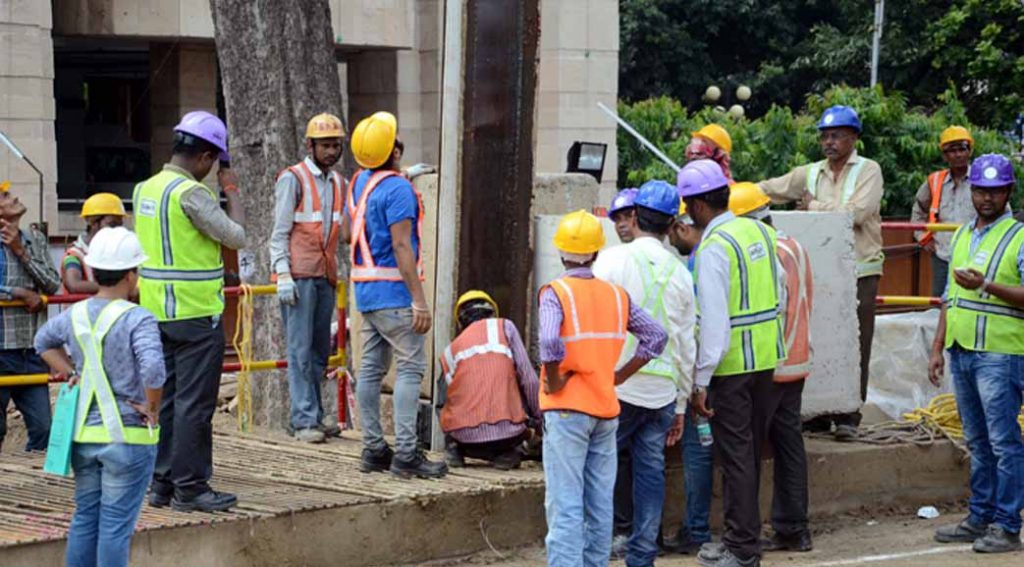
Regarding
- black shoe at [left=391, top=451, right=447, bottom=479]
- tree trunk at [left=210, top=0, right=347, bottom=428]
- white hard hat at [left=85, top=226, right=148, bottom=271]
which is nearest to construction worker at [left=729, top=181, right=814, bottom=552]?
black shoe at [left=391, top=451, right=447, bottom=479]

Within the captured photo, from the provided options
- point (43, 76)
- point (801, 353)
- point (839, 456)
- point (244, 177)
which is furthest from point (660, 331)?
point (43, 76)

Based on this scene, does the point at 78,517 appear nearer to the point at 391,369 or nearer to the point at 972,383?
the point at 391,369

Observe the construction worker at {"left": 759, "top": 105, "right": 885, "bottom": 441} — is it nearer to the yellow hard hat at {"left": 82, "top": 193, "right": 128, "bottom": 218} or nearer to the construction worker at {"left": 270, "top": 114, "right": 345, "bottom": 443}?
the construction worker at {"left": 270, "top": 114, "right": 345, "bottom": 443}

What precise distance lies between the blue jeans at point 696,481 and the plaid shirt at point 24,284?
15.5 ft

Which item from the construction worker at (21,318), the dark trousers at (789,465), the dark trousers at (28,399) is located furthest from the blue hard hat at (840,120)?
the dark trousers at (28,399)

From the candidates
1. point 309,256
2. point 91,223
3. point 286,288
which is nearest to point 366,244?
point 286,288

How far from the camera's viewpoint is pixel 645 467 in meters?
8.50

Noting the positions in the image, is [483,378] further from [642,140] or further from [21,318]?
[642,140]

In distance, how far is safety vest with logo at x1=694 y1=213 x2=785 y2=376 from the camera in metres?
8.65

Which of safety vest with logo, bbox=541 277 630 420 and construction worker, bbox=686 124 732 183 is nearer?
safety vest with logo, bbox=541 277 630 420

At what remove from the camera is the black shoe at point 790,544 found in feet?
31.6

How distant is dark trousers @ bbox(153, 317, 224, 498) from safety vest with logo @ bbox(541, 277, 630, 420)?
6.51 feet

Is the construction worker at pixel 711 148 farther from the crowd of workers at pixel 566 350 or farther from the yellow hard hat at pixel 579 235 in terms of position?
the yellow hard hat at pixel 579 235

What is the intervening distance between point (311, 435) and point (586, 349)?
11.4 feet
